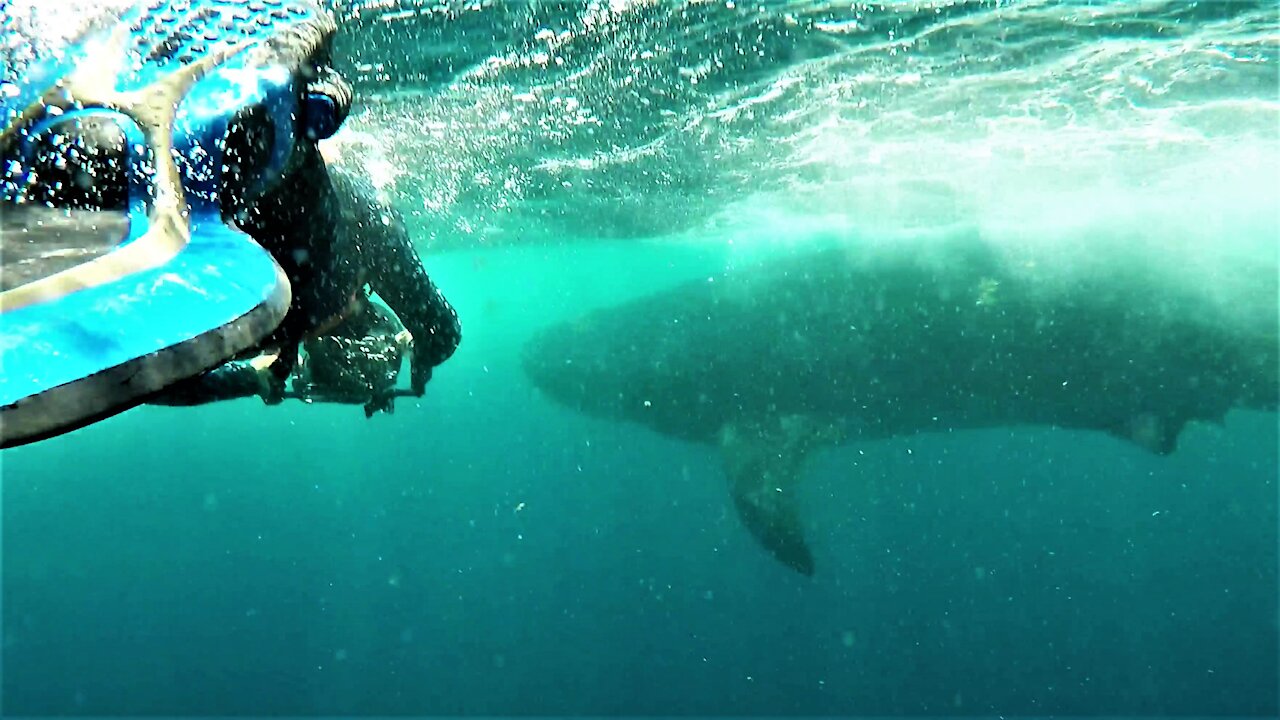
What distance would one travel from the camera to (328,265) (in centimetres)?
291

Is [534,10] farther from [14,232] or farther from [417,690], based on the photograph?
[417,690]

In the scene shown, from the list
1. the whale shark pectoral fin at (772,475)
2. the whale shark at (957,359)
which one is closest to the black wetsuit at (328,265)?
the whale shark pectoral fin at (772,475)

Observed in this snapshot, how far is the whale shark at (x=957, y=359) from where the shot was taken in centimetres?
1584

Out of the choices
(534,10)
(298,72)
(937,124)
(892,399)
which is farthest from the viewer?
(892,399)

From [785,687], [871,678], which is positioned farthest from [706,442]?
[871,678]

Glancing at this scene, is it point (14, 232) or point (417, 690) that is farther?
point (417, 690)

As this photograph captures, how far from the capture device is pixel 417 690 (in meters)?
29.7

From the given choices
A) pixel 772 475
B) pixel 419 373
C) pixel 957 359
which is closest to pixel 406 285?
pixel 419 373

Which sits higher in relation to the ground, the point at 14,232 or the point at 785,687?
the point at 14,232

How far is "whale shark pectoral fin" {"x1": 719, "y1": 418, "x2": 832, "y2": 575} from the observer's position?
14906mm

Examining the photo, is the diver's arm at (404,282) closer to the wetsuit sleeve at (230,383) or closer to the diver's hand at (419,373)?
the diver's hand at (419,373)

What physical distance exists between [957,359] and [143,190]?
54.4 feet

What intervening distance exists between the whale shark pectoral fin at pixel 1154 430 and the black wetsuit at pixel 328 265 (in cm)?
1663

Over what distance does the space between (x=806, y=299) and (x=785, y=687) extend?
42.8 feet
